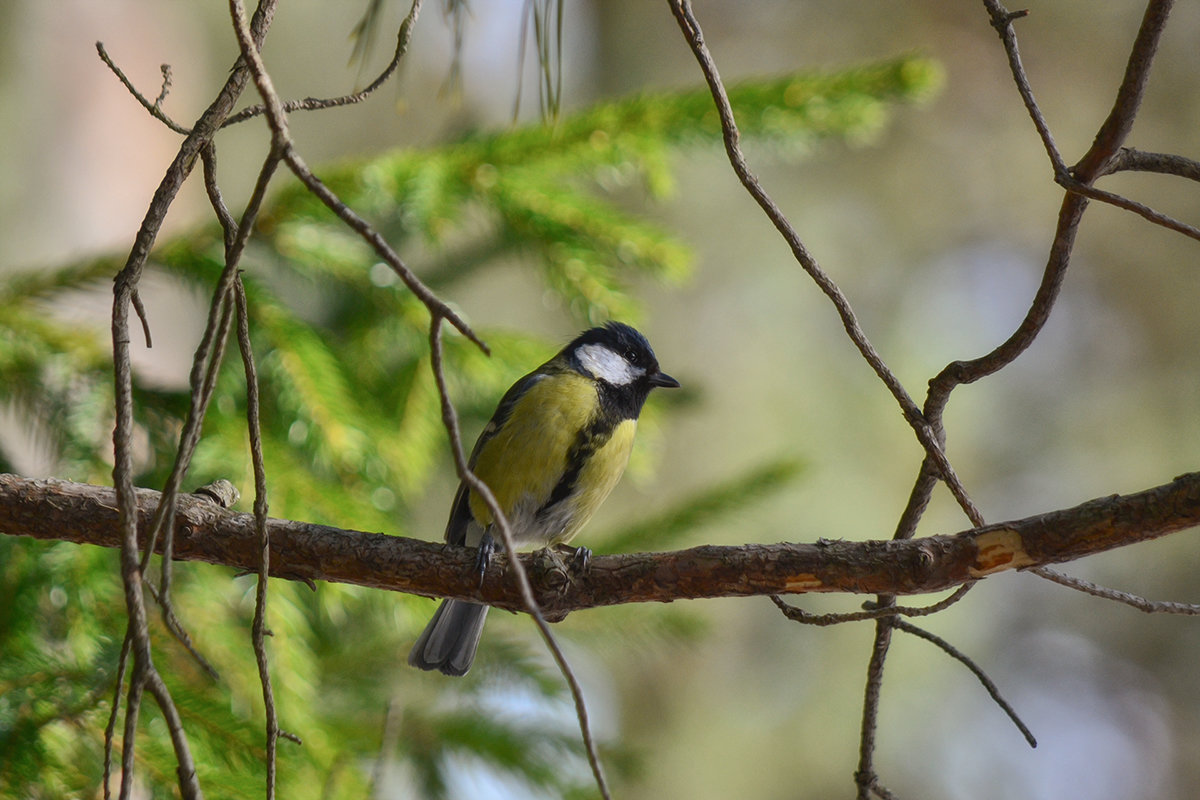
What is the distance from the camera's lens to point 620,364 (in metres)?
2.64

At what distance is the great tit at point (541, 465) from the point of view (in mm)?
2254

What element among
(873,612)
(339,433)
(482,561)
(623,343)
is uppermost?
(623,343)

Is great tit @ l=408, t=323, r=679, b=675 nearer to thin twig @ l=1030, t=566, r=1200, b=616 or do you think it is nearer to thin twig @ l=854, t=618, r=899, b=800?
thin twig @ l=854, t=618, r=899, b=800

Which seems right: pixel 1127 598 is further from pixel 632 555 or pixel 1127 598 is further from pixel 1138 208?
pixel 632 555

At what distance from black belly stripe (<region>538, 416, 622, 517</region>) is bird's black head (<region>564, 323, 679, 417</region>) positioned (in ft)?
0.37

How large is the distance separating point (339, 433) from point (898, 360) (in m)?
4.01

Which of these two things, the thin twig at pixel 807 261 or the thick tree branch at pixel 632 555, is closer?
the thin twig at pixel 807 261

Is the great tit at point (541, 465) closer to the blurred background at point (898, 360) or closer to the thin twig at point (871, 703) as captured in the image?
the thin twig at point (871, 703)

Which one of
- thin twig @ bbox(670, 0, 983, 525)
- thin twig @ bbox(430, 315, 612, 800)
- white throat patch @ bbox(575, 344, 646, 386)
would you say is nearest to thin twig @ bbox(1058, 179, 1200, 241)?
thin twig @ bbox(670, 0, 983, 525)

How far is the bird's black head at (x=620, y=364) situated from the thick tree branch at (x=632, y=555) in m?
0.94

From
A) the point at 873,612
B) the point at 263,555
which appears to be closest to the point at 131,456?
the point at 263,555

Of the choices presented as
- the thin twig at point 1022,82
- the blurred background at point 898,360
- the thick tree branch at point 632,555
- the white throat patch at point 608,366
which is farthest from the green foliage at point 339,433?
the blurred background at point 898,360

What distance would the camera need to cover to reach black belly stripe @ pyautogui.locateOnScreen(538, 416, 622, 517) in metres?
2.27

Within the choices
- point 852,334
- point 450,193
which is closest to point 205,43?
point 450,193
